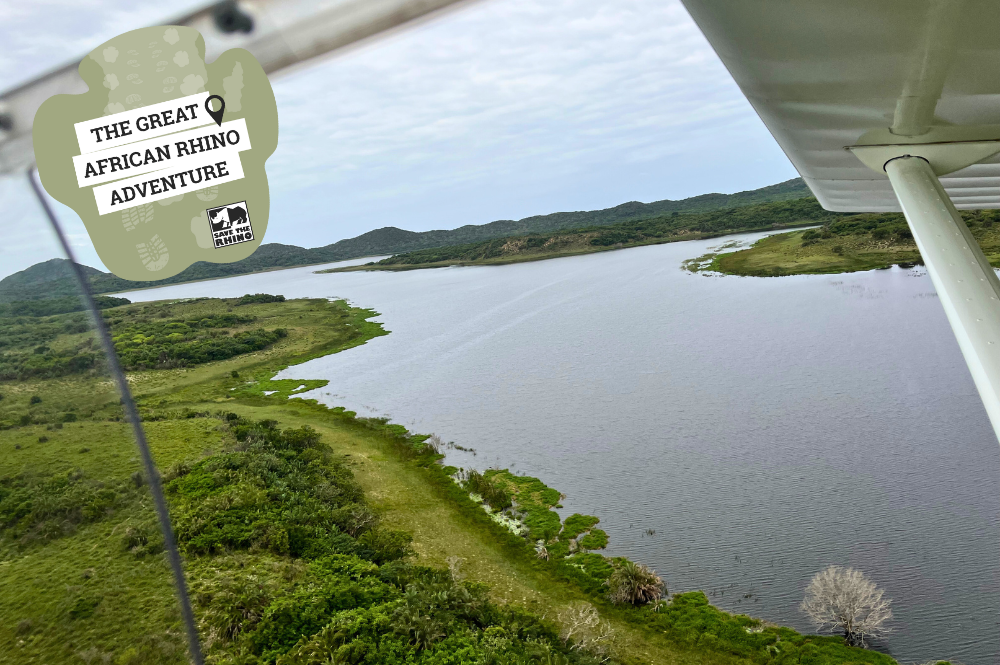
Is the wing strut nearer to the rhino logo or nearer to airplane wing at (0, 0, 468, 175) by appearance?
airplane wing at (0, 0, 468, 175)

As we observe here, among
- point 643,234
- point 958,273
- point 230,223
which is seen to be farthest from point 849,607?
point 643,234

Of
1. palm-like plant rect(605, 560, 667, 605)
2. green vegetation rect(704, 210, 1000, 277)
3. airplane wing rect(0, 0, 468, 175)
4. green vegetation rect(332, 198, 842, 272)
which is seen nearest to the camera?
airplane wing rect(0, 0, 468, 175)

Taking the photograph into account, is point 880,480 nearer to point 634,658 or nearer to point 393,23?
point 634,658

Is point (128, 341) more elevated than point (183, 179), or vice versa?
point (128, 341)

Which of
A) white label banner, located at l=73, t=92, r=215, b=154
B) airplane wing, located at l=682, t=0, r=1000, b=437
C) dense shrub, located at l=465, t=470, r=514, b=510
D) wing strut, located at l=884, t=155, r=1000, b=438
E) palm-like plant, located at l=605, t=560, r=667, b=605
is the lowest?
palm-like plant, located at l=605, t=560, r=667, b=605

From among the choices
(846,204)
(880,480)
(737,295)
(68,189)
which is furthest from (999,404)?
(737,295)

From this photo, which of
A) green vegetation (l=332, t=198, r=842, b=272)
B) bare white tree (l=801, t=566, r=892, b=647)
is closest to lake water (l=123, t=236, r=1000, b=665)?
bare white tree (l=801, t=566, r=892, b=647)

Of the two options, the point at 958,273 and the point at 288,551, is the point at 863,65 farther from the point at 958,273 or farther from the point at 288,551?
the point at 288,551
